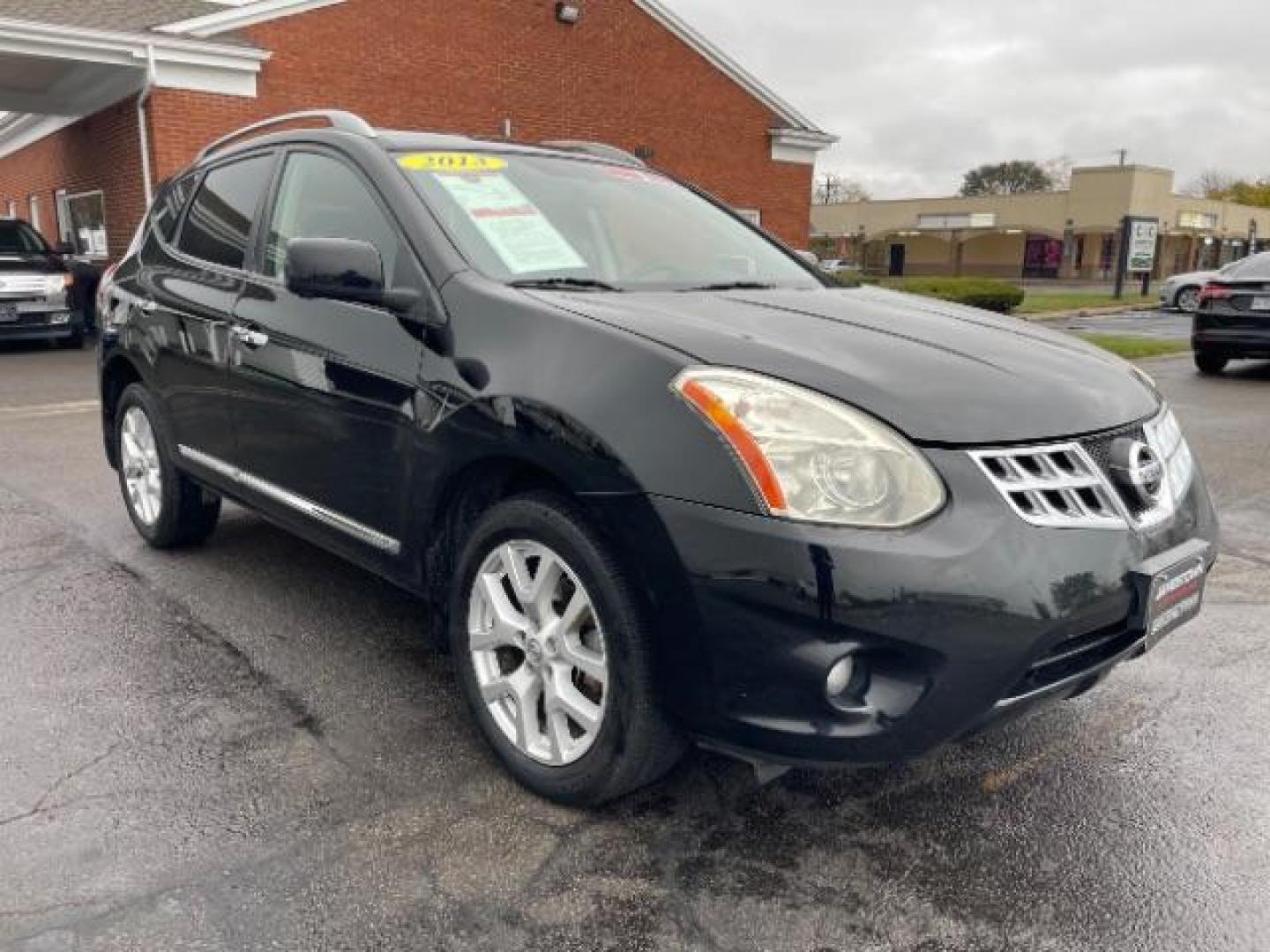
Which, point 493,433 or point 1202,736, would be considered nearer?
point 493,433

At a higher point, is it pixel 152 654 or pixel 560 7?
pixel 560 7

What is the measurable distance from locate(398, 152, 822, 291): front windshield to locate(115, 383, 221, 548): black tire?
1904 mm

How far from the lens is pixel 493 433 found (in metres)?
2.56

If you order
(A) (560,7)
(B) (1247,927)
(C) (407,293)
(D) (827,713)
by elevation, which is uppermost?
(A) (560,7)

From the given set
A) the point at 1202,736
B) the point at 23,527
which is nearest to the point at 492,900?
the point at 1202,736

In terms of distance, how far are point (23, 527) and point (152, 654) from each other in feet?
6.85

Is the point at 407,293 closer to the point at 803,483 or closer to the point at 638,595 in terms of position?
the point at 638,595

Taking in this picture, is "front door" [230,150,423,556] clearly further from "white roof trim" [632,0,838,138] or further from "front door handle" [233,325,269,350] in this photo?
"white roof trim" [632,0,838,138]

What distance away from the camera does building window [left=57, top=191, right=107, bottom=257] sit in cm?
1619

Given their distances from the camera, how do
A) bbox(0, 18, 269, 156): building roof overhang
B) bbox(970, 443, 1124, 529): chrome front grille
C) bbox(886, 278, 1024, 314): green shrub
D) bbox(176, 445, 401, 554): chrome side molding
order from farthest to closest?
1. bbox(886, 278, 1024, 314): green shrub
2. bbox(0, 18, 269, 156): building roof overhang
3. bbox(176, 445, 401, 554): chrome side molding
4. bbox(970, 443, 1124, 529): chrome front grille

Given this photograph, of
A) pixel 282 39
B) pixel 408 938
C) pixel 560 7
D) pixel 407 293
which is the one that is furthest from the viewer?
pixel 560 7

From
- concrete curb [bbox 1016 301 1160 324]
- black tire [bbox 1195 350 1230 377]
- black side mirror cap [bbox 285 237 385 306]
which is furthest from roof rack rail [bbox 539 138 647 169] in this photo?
concrete curb [bbox 1016 301 1160 324]

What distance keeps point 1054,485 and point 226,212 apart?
3.23 metres

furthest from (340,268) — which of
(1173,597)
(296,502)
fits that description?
(1173,597)
